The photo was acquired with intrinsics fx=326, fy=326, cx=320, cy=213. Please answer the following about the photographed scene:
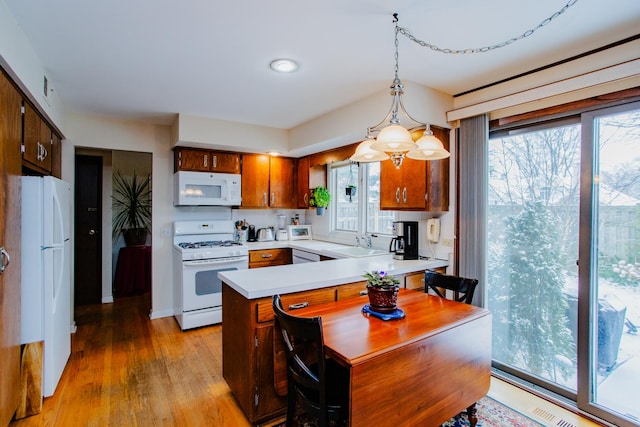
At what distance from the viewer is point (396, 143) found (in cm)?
179

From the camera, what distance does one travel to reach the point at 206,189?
4062 mm

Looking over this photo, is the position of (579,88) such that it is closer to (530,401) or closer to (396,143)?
(396,143)

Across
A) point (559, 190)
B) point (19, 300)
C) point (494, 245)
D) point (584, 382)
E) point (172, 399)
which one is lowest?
point (172, 399)

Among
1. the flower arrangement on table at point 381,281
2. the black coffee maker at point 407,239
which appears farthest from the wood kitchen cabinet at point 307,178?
the flower arrangement on table at point 381,281

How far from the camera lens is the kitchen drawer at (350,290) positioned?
2295 mm

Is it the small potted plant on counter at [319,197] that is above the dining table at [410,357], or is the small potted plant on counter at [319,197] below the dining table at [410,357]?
above

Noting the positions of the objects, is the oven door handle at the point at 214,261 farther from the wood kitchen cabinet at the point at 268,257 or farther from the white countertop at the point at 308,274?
the white countertop at the point at 308,274

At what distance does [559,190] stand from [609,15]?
45.0 inches

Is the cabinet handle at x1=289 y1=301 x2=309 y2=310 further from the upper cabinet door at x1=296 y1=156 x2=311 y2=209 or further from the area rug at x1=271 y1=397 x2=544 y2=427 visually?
the upper cabinet door at x1=296 y1=156 x2=311 y2=209

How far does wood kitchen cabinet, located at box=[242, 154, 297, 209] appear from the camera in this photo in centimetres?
436

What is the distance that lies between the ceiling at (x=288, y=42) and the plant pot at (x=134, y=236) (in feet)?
8.75

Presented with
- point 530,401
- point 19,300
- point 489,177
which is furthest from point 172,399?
point 489,177

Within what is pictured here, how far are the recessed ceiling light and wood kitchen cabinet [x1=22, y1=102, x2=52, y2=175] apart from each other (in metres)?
1.68

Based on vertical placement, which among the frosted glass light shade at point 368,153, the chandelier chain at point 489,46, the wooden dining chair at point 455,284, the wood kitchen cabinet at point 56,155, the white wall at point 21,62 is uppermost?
the chandelier chain at point 489,46
